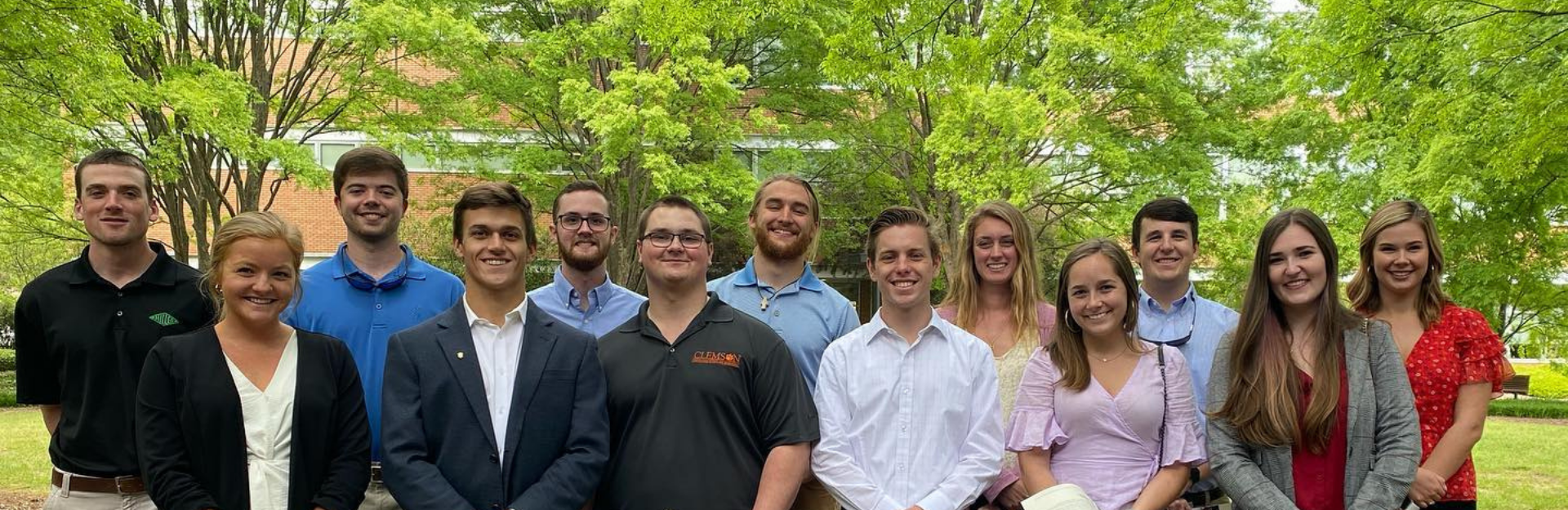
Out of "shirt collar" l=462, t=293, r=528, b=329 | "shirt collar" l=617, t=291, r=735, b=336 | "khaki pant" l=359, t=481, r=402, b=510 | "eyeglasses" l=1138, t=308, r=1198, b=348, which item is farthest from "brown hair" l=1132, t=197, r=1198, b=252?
"khaki pant" l=359, t=481, r=402, b=510

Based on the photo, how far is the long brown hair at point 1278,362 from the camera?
4.04 metres

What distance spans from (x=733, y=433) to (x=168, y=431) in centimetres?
197

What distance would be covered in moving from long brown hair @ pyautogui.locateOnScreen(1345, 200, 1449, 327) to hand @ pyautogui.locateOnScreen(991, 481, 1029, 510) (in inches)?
69.7

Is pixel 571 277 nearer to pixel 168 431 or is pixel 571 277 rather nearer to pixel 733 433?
pixel 733 433

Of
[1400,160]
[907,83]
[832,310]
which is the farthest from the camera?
[1400,160]

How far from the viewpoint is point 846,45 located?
32.9 feet

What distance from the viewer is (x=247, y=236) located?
3773 millimetres

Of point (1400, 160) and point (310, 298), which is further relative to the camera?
point (1400, 160)

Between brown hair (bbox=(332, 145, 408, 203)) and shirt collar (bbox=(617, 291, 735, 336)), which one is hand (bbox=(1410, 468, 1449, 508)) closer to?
shirt collar (bbox=(617, 291, 735, 336))

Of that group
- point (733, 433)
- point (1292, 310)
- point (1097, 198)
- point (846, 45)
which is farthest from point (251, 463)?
point (1097, 198)

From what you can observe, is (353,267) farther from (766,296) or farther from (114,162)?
(766,296)

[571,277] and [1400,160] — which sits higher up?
[1400,160]

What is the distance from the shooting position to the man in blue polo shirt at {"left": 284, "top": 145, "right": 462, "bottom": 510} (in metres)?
4.31

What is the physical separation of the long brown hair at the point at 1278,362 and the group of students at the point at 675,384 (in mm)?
12
